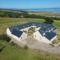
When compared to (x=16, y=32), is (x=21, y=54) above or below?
below

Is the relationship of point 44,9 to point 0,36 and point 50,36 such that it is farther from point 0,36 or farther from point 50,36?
point 0,36

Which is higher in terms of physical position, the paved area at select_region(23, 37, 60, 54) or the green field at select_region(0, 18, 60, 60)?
the paved area at select_region(23, 37, 60, 54)

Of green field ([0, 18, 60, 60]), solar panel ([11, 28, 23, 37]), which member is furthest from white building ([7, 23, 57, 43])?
green field ([0, 18, 60, 60])

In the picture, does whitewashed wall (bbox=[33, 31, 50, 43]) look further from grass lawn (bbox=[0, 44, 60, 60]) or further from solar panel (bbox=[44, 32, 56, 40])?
grass lawn (bbox=[0, 44, 60, 60])

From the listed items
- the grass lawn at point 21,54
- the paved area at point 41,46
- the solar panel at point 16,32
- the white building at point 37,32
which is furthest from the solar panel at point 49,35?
the solar panel at point 16,32

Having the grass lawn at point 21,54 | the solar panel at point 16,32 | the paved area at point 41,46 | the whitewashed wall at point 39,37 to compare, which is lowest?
the grass lawn at point 21,54

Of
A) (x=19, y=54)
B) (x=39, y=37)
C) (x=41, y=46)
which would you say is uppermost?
(x=39, y=37)

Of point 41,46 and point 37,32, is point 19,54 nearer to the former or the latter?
point 41,46

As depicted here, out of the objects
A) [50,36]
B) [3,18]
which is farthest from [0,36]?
[50,36]

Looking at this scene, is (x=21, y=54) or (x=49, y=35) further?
(x=49, y=35)

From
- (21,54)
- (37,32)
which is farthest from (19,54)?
(37,32)

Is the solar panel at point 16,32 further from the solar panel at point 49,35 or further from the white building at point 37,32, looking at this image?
the solar panel at point 49,35
